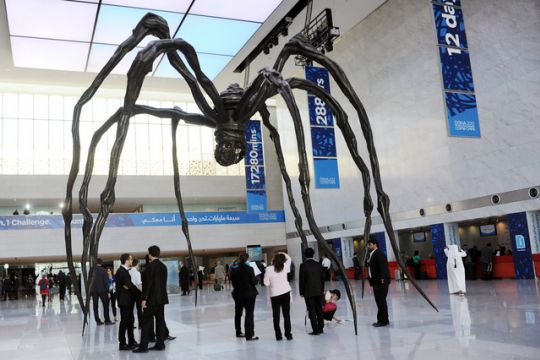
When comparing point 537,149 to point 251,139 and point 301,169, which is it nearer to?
point 251,139

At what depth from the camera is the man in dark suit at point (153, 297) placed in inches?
289

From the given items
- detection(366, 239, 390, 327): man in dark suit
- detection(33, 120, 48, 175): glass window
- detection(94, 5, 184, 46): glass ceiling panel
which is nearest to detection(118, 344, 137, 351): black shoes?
detection(366, 239, 390, 327): man in dark suit

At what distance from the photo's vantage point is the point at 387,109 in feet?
76.0

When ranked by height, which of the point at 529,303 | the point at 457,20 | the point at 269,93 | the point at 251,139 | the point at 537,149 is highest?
the point at 251,139

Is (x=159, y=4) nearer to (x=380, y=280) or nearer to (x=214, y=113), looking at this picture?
(x=380, y=280)

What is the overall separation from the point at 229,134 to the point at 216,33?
18400 millimetres

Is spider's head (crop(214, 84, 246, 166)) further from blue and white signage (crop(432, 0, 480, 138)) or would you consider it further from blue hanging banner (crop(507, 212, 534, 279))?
blue hanging banner (crop(507, 212, 534, 279))

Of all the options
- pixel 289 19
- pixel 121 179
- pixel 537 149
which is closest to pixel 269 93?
pixel 537 149

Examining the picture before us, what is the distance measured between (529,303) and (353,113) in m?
16.4

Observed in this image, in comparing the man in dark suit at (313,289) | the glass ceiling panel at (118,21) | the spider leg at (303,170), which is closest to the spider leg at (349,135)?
the spider leg at (303,170)

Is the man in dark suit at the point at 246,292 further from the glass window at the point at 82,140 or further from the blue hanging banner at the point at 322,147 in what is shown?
the glass window at the point at 82,140

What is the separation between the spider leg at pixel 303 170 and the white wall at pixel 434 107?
11.2 m

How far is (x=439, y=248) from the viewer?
20859mm

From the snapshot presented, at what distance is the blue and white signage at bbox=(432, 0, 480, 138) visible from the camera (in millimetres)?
8797
